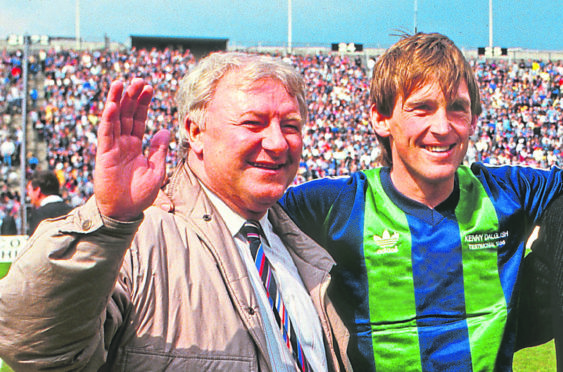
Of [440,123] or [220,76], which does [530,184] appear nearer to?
[440,123]

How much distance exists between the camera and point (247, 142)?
2297mm

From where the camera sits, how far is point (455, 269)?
269cm

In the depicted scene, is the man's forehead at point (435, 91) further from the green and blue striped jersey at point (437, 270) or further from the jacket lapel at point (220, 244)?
the jacket lapel at point (220, 244)

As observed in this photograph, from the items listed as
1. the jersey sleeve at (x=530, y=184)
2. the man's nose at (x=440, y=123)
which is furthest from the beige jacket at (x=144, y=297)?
the jersey sleeve at (x=530, y=184)

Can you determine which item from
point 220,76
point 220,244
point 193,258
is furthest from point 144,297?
point 220,76

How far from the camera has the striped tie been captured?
84.6 inches

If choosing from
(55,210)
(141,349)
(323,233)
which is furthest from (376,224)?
Answer: (55,210)

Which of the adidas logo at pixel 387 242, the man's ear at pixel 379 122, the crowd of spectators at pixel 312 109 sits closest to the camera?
the adidas logo at pixel 387 242

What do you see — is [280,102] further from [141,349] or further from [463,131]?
[141,349]

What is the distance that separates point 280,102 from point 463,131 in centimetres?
88

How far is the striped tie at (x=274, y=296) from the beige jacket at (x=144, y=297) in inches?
7.1

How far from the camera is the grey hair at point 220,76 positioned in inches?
93.2

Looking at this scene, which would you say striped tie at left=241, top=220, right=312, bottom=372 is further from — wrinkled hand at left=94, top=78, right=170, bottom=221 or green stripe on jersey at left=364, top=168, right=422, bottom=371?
wrinkled hand at left=94, top=78, right=170, bottom=221

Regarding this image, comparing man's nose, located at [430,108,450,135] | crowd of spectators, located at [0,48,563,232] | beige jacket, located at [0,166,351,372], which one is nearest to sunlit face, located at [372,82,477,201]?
man's nose, located at [430,108,450,135]
